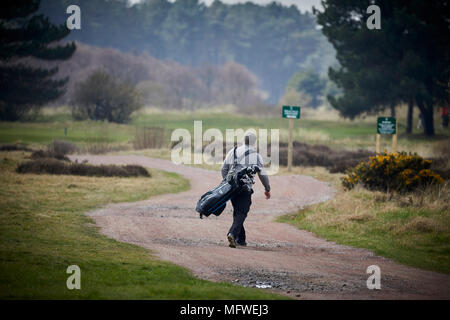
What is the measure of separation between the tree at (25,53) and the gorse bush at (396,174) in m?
27.7

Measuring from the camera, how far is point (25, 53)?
42.6 meters

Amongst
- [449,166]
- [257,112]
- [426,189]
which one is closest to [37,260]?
[426,189]

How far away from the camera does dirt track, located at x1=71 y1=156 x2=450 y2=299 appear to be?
28.0 feet

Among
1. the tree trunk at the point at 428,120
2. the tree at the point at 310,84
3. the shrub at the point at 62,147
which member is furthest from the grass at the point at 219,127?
the tree at the point at 310,84

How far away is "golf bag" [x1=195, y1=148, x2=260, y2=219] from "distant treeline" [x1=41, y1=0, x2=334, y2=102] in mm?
140772

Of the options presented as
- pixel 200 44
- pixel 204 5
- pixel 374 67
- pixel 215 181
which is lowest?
pixel 215 181

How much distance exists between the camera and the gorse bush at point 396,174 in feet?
60.2

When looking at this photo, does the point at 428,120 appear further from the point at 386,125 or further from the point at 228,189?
the point at 228,189

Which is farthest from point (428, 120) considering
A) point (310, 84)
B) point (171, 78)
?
point (171, 78)

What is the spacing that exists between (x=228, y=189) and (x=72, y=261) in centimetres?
329

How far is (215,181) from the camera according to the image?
24.5 m

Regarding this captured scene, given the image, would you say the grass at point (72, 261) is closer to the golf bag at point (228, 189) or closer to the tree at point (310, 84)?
the golf bag at point (228, 189)

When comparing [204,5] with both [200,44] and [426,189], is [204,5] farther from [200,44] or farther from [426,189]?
[426,189]
